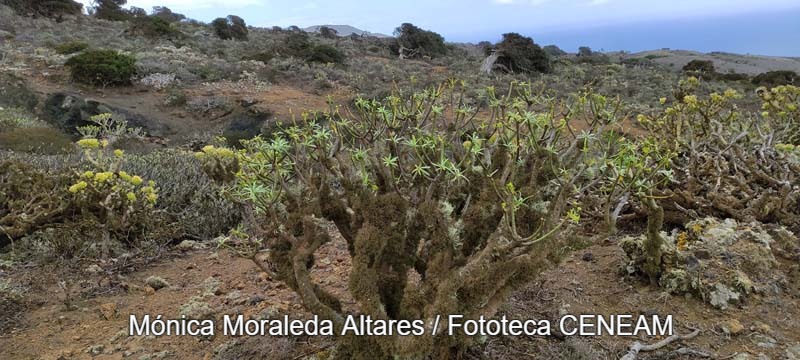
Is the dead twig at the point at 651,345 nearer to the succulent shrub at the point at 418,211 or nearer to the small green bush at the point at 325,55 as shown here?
the succulent shrub at the point at 418,211

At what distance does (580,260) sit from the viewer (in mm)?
3219

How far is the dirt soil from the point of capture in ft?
7.52

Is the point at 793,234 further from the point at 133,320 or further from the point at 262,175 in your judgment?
the point at 133,320

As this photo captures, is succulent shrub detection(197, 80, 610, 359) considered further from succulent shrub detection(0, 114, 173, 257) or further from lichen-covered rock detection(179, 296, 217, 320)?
succulent shrub detection(0, 114, 173, 257)

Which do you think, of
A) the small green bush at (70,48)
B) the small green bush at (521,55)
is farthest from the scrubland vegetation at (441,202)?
the small green bush at (521,55)

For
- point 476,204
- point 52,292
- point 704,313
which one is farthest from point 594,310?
point 52,292

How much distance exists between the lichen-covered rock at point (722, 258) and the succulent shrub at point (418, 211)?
0.97 metres

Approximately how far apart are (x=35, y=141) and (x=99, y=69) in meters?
6.69

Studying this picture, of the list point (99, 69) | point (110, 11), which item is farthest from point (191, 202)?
point (110, 11)

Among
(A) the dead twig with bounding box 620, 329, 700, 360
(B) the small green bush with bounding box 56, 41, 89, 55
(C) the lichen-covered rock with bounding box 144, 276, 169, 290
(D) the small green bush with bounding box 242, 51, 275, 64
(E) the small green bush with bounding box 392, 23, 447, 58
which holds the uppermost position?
(E) the small green bush with bounding box 392, 23, 447, 58

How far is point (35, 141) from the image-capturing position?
7.69 metres

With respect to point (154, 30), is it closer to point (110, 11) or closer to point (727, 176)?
point (110, 11)

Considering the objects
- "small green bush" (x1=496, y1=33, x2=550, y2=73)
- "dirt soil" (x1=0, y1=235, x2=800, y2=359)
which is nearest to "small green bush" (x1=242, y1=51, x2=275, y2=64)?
"small green bush" (x1=496, y1=33, x2=550, y2=73)

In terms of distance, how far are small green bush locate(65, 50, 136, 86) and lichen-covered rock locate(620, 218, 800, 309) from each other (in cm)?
1418
